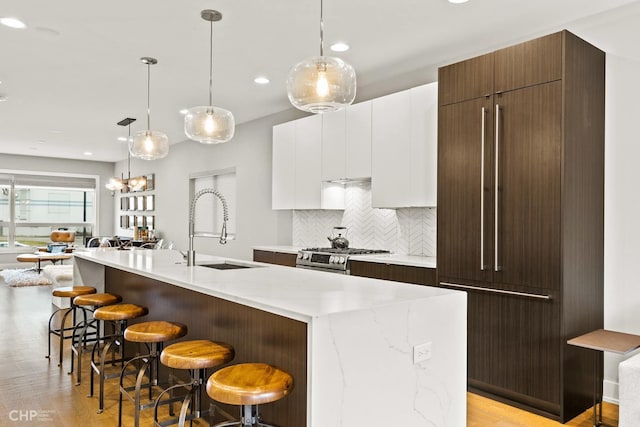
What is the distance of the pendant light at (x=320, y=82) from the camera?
8.38ft

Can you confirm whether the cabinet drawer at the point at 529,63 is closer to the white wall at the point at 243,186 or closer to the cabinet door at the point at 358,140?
the cabinet door at the point at 358,140

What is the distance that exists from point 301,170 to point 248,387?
3.85 metres

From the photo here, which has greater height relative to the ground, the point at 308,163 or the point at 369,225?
the point at 308,163

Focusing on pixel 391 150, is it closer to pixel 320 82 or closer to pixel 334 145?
pixel 334 145

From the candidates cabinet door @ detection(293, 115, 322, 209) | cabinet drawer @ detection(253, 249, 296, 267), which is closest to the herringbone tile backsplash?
cabinet door @ detection(293, 115, 322, 209)

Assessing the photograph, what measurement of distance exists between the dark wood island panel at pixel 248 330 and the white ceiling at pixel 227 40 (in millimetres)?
2006

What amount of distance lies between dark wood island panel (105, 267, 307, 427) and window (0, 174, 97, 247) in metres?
9.53

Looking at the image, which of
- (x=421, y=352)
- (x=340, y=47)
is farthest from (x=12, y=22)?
(x=421, y=352)

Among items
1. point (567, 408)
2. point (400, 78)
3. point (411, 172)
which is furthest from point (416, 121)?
point (567, 408)

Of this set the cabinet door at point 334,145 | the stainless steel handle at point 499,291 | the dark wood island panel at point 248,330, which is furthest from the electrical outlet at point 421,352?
the cabinet door at point 334,145

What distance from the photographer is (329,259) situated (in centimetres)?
469

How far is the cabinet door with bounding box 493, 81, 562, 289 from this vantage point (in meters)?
3.06

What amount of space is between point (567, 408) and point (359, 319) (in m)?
2.02

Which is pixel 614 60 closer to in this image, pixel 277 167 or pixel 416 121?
pixel 416 121
